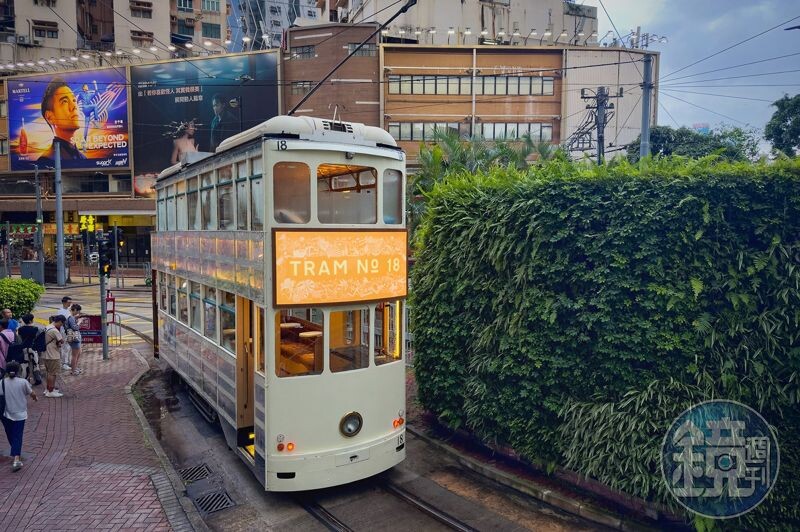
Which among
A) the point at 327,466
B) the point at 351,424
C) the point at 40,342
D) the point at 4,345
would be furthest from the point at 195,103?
the point at 327,466

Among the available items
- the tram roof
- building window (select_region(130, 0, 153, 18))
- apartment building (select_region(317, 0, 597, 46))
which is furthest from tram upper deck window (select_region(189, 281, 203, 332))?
building window (select_region(130, 0, 153, 18))

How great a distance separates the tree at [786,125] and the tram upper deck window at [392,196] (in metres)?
27.8

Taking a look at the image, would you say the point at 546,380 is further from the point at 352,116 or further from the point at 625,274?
the point at 352,116

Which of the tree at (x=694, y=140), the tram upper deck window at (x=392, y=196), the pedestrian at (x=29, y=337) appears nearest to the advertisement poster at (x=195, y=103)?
the tree at (x=694, y=140)

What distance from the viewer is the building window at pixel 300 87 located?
147 feet

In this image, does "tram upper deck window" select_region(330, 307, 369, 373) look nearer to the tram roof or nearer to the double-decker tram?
the double-decker tram

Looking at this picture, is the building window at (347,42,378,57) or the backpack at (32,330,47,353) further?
the building window at (347,42,378,57)

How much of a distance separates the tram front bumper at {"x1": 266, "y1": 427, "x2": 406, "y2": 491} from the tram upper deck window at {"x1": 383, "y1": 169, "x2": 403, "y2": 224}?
11.1 ft

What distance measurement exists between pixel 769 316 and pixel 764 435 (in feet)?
4.71

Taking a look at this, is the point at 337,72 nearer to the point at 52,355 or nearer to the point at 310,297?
the point at 52,355

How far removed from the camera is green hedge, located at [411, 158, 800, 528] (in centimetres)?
691

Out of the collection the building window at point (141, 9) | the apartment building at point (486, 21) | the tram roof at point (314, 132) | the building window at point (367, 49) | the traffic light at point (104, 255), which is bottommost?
the traffic light at point (104, 255)

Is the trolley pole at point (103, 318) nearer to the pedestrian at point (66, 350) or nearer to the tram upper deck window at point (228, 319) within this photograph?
the pedestrian at point (66, 350)

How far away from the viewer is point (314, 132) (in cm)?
823
